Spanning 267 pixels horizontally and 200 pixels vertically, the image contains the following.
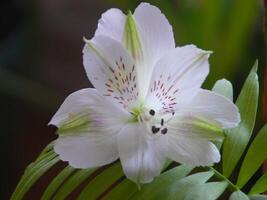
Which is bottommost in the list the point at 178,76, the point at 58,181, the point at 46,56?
the point at 46,56

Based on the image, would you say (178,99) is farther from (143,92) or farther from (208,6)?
(208,6)

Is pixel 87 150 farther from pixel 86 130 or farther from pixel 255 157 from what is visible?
pixel 255 157

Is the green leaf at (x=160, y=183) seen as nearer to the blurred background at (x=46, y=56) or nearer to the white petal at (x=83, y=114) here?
the white petal at (x=83, y=114)

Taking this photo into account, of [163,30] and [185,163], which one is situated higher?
[163,30]

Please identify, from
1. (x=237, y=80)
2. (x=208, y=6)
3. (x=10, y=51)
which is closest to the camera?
(x=208, y=6)

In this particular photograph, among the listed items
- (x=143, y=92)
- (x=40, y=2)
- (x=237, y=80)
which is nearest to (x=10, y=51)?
(x=40, y=2)

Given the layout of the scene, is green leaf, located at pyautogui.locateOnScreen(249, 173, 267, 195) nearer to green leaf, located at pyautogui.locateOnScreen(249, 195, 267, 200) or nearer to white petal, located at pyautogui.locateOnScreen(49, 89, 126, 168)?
green leaf, located at pyautogui.locateOnScreen(249, 195, 267, 200)

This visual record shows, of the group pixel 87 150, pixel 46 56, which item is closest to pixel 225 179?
pixel 87 150
